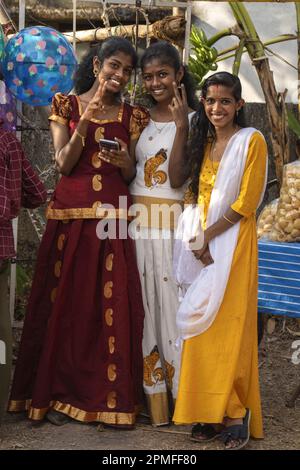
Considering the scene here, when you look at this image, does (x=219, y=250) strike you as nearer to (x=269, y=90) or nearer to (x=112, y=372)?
(x=112, y=372)

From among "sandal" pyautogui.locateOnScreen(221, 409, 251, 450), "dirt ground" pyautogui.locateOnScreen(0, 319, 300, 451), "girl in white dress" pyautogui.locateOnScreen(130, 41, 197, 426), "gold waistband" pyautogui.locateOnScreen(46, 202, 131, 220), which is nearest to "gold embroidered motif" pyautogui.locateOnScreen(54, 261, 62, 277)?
"gold waistband" pyautogui.locateOnScreen(46, 202, 131, 220)

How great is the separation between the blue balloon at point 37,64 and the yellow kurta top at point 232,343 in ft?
3.57

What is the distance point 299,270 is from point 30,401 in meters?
1.52

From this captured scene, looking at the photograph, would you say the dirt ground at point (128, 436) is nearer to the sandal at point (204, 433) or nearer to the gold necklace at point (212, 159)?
the sandal at point (204, 433)

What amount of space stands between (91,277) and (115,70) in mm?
1010

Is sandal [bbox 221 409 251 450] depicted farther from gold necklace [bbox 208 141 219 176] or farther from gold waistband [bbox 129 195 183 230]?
gold necklace [bbox 208 141 219 176]

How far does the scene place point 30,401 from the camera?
4.37 m

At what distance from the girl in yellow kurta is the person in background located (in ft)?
2.66

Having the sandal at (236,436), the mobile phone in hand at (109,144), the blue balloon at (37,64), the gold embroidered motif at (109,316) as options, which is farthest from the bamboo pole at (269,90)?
the sandal at (236,436)

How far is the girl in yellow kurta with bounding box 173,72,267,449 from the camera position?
3.90m

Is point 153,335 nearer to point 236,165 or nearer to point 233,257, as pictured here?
point 233,257

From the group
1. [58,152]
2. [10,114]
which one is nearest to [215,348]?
[58,152]

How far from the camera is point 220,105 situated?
155 inches

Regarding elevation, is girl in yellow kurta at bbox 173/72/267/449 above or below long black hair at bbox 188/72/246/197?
below
